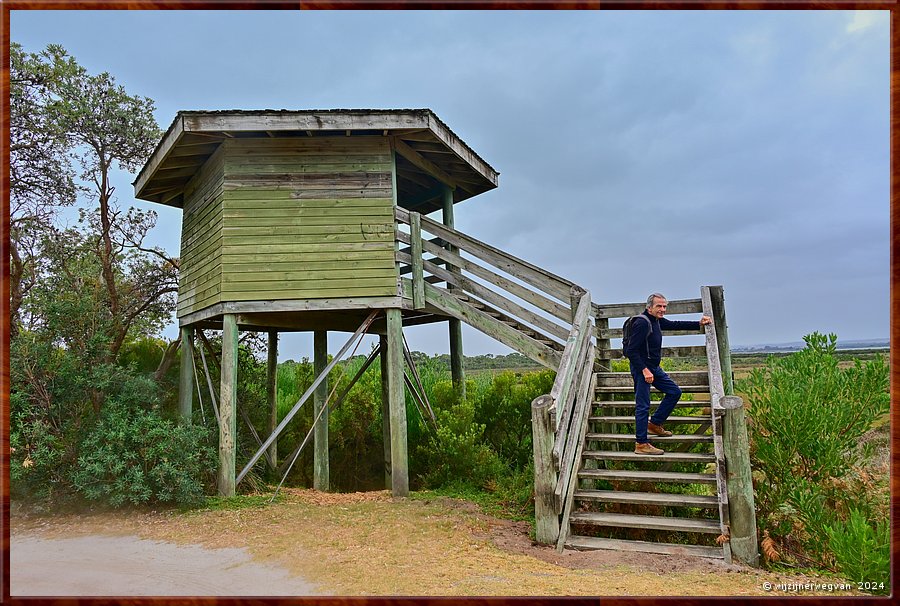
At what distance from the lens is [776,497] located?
625 centimetres

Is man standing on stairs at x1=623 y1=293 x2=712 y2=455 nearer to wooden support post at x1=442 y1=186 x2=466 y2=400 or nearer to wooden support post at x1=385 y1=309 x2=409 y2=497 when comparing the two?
wooden support post at x1=385 y1=309 x2=409 y2=497

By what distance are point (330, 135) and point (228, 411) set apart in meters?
4.63

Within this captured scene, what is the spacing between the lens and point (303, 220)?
886cm

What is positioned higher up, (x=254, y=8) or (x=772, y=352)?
(x=254, y=8)

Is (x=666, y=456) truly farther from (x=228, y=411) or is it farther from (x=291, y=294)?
(x=228, y=411)

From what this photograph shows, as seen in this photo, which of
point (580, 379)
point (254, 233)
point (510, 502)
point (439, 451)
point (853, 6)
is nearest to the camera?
point (853, 6)

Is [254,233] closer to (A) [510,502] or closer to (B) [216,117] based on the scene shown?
(B) [216,117]

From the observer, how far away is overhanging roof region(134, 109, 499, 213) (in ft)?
27.0

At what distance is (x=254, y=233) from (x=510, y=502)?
218 inches

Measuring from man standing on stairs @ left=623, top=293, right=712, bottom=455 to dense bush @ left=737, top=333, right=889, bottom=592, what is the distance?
1210 millimetres

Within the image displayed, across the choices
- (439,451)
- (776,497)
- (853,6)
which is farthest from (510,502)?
(853,6)

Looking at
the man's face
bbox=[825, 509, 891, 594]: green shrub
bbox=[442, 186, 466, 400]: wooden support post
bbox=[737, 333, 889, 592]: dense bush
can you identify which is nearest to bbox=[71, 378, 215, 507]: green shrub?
bbox=[442, 186, 466, 400]: wooden support post

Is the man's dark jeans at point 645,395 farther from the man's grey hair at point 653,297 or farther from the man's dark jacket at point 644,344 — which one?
the man's grey hair at point 653,297

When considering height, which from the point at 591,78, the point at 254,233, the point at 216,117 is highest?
the point at 216,117
